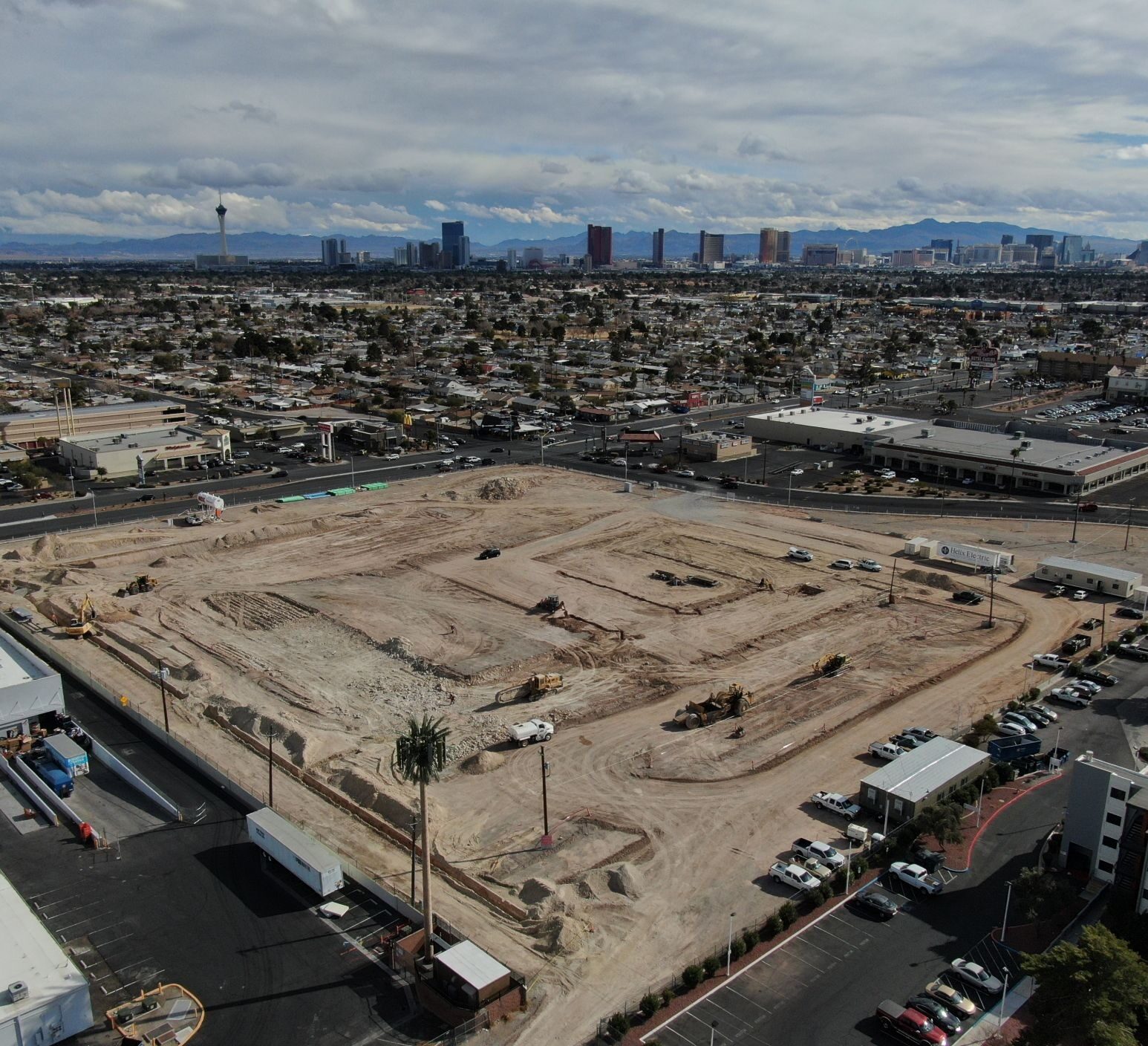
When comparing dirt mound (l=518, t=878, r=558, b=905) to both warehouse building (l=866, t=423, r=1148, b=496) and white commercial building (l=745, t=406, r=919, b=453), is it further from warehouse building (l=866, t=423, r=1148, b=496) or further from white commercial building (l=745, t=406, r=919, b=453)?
white commercial building (l=745, t=406, r=919, b=453)

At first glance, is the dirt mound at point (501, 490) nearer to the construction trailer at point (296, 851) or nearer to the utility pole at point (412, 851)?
the utility pole at point (412, 851)

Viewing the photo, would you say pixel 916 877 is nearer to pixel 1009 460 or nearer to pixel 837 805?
pixel 837 805

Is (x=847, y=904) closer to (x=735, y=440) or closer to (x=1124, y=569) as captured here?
(x=1124, y=569)

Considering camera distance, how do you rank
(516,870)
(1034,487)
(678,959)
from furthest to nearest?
(1034,487)
(516,870)
(678,959)

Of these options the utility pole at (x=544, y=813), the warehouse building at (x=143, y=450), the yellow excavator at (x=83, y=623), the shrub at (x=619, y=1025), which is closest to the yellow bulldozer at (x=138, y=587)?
the yellow excavator at (x=83, y=623)

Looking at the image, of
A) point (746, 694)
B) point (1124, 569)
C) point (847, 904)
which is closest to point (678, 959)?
point (847, 904)
